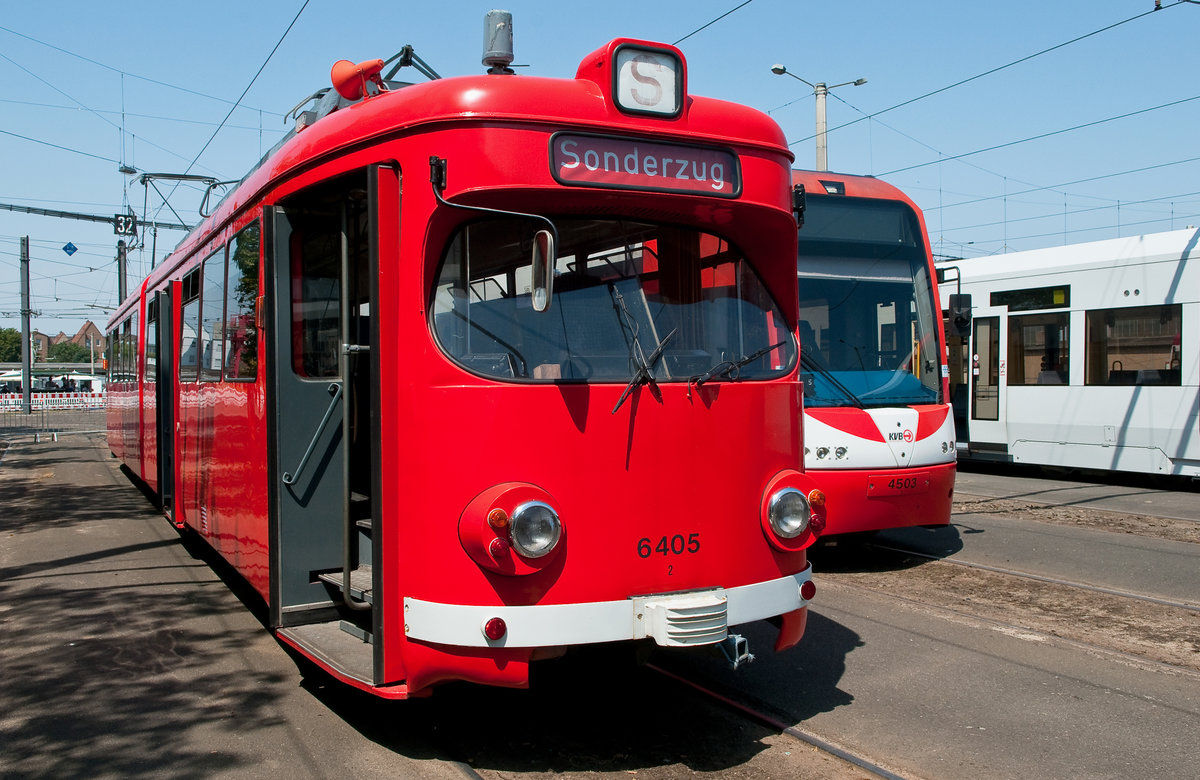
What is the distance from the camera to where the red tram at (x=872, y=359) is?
8.20 meters

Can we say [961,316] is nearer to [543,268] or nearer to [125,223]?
[543,268]

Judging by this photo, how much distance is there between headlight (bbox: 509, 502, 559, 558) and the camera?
394cm

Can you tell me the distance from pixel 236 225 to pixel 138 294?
8125mm

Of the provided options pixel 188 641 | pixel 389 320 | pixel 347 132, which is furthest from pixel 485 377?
pixel 188 641

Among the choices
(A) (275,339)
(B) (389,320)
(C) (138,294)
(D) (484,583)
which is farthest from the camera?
(C) (138,294)

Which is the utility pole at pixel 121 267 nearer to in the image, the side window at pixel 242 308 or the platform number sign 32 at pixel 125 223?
the platform number sign 32 at pixel 125 223

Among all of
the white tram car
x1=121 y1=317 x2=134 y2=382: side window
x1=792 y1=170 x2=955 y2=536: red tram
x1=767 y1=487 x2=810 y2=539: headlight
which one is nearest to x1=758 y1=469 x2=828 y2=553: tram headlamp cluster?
x1=767 y1=487 x2=810 y2=539: headlight

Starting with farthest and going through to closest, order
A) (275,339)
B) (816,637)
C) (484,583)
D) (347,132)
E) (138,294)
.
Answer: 1. (138,294)
2. (816,637)
3. (275,339)
4. (347,132)
5. (484,583)

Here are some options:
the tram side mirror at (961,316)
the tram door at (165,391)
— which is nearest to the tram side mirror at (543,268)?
the tram door at (165,391)

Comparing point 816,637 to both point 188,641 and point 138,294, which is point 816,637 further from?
point 138,294

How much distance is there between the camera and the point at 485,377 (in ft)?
13.4

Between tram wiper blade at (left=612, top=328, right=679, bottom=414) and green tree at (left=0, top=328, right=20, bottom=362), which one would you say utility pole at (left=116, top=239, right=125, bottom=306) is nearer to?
tram wiper blade at (left=612, top=328, right=679, bottom=414)

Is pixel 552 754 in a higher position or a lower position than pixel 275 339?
lower

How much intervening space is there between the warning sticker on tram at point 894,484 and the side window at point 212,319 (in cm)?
514
